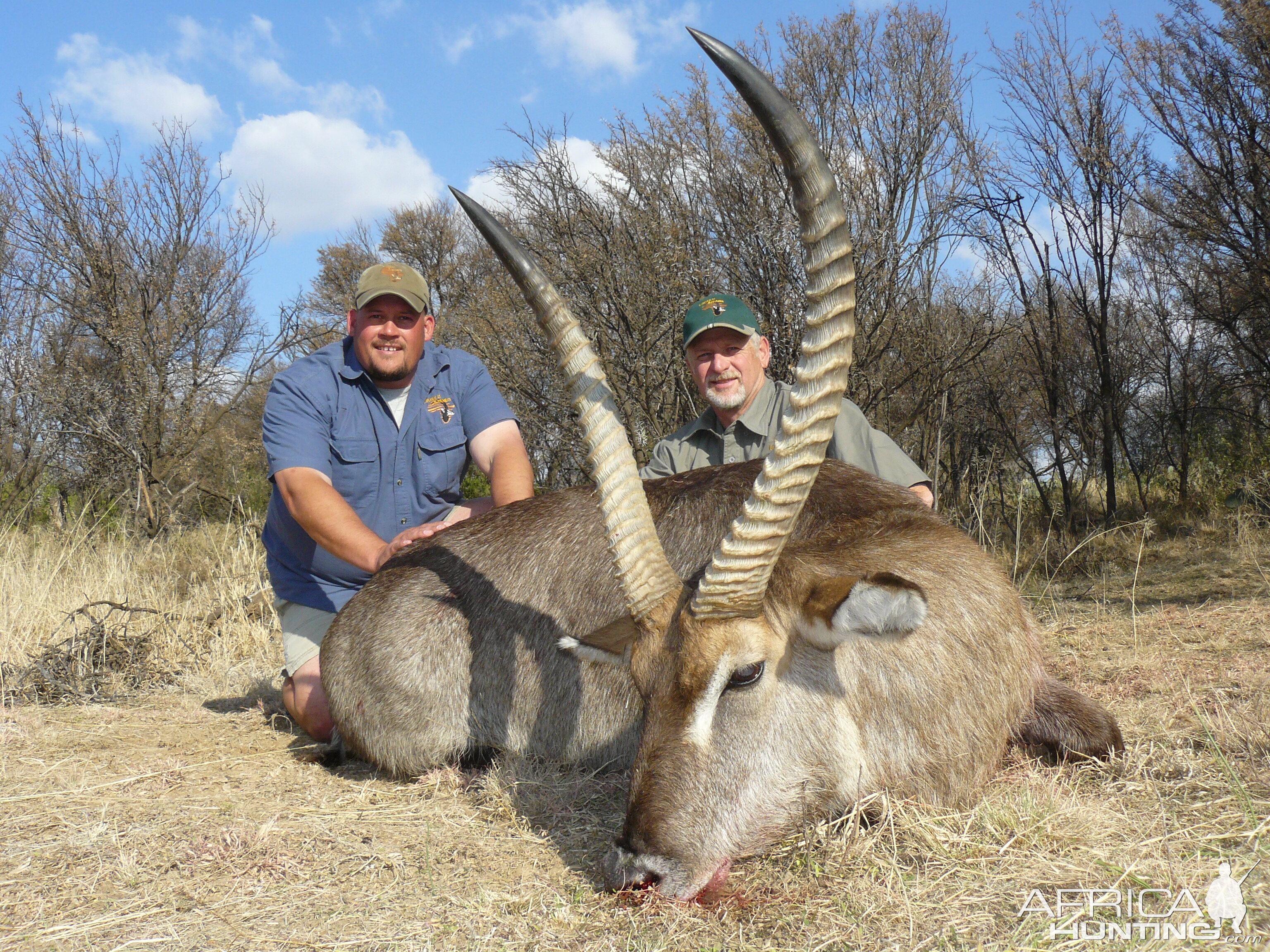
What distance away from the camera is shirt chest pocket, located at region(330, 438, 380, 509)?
5.65m

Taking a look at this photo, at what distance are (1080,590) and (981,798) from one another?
18.9ft

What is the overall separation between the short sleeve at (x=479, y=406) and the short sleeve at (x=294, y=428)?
2.79 ft

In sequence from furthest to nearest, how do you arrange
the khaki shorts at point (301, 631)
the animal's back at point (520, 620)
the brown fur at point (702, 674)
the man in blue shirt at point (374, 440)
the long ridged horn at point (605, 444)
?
the khaki shorts at point (301, 631)
the man in blue shirt at point (374, 440)
the animal's back at point (520, 620)
the long ridged horn at point (605, 444)
the brown fur at point (702, 674)

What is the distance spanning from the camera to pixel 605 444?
3.34 meters

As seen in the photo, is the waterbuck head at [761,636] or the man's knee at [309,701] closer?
the waterbuck head at [761,636]

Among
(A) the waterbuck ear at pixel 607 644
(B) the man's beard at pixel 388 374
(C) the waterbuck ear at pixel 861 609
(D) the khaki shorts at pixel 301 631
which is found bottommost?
(D) the khaki shorts at pixel 301 631

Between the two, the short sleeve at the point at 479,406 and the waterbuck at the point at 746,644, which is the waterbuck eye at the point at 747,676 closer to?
the waterbuck at the point at 746,644

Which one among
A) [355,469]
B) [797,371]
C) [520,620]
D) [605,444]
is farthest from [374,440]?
[797,371]

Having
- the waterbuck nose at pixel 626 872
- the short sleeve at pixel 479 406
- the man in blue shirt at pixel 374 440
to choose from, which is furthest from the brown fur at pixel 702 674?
the short sleeve at pixel 479 406

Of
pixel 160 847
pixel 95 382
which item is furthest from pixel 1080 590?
pixel 95 382

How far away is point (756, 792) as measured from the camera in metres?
2.96

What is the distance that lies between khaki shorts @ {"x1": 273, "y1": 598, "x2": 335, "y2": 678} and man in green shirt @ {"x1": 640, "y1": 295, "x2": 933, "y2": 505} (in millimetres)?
2254

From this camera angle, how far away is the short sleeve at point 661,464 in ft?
20.7

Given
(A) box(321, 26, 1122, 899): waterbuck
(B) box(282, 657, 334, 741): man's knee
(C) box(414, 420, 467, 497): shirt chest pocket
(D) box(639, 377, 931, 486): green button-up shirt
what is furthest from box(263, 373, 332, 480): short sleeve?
(D) box(639, 377, 931, 486): green button-up shirt
